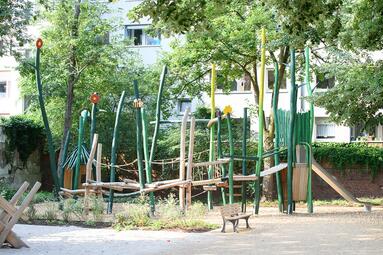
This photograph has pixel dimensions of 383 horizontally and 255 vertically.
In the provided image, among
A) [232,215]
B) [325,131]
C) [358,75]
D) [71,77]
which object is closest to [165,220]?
[232,215]

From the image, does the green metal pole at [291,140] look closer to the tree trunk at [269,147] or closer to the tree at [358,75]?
the tree at [358,75]

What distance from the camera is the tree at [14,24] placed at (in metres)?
17.1

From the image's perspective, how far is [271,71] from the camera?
36.3m

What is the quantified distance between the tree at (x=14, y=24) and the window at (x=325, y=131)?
2246 centimetres

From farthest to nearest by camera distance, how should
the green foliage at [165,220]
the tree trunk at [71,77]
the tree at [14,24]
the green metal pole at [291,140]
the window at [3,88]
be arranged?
the window at [3,88] → the tree trunk at [71,77] → the green metal pole at [291,140] → the tree at [14,24] → the green foliage at [165,220]

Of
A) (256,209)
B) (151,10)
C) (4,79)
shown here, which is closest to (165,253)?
(151,10)

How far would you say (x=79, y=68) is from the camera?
27094 mm

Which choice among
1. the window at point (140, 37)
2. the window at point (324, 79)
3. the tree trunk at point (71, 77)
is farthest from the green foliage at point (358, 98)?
the window at point (140, 37)

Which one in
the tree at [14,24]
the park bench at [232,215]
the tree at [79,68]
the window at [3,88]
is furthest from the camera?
the window at [3,88]

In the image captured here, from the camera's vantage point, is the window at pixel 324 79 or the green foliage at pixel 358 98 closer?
the green foliage at pixel 358 98

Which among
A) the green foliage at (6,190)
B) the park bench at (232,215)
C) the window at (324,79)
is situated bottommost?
the green foliage at (6,190)

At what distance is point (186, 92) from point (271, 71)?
11667 mm

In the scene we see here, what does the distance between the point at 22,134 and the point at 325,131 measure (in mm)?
16591

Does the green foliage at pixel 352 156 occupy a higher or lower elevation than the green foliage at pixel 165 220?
higher
